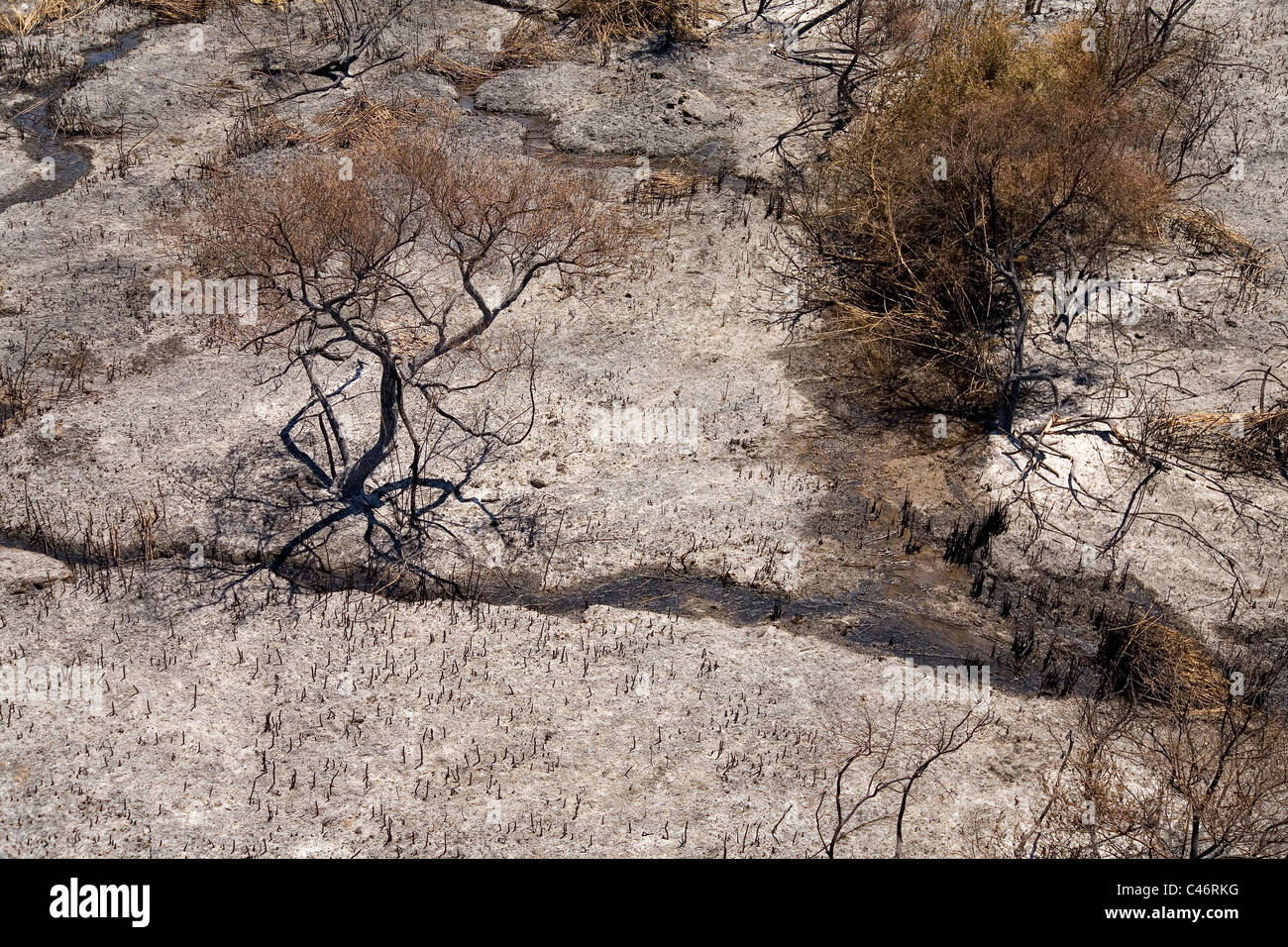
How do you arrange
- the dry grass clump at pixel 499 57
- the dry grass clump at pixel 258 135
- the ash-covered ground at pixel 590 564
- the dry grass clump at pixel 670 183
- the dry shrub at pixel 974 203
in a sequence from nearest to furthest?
1. the ash-covered ground at pixel 590 564
2. the dry shrub at pixel 974 203
3. the dry grass clump at pixel 670 183
4. the dry grass clump at pixel 258 135
5. the dry grass clump at pixel 499 57

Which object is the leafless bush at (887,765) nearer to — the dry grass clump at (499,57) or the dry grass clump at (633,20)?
the dry grass clump at (499,57)

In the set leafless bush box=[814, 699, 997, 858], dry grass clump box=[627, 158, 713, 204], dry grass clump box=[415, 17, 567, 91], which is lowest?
leafless bush box=[814, 699, 997, 858]

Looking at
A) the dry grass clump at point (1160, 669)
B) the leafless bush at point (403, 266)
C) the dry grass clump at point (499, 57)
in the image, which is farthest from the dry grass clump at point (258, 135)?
the dry grass clump at point (1160, 669)

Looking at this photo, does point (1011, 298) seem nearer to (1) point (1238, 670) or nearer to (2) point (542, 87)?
(1) point (1238, 670)

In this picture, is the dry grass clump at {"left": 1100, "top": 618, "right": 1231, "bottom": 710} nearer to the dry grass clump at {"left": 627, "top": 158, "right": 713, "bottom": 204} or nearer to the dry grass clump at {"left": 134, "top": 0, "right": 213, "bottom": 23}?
the dry grass clump at {"left": 627, "top": 158, "right": 713, "bottom": 204}

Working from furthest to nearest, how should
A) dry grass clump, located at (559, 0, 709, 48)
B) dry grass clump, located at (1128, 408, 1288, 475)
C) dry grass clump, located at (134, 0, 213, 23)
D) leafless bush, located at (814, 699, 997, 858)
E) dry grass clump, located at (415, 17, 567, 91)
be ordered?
1. dry grass clump, located at (134, 0, 213, 23)
2. dry grass clump, located at (559, 0, 709, 48)
3. dry grass clump, located at (415, 17, 567, 91)
4. dry grass clump, located at (1128, 408, 1288, 475)
5. leafless bush, located at (814, 699, 997, 858)

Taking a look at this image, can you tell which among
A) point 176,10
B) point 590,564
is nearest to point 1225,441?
point 590,564

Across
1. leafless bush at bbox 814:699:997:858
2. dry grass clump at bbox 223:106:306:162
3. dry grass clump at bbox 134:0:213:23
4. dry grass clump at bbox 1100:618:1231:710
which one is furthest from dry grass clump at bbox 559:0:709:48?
leafless bush at bbox 814:699:997:858
